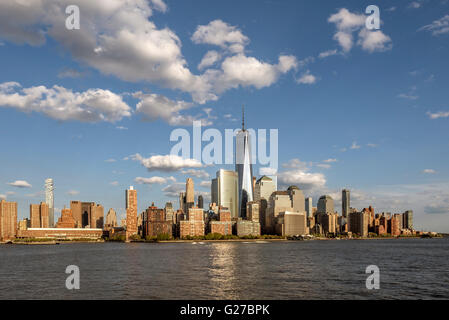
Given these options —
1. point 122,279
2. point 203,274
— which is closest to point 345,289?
point 203,274

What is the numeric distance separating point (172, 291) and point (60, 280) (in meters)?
29.4

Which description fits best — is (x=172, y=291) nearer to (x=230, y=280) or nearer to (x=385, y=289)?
(x=230, y=280)

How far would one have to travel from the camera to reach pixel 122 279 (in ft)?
250

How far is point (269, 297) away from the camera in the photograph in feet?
180

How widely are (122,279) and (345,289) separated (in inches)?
1687
